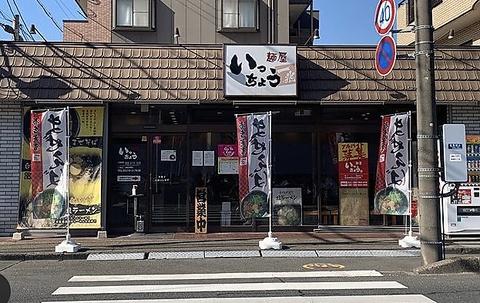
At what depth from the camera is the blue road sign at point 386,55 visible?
11406mm

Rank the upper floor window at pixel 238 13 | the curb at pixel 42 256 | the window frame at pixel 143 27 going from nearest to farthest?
1. the curb at pixel 42 256
2. the window frame at pixel 143 27
3. the upper floor window at pixel 238 13

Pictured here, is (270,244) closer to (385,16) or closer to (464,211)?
(464,211)

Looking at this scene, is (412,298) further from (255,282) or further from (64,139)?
(64,139)

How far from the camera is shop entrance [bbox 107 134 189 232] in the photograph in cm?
1375

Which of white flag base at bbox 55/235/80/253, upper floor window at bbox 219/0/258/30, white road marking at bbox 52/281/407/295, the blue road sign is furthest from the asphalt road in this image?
upper floor window at bbox 219/0/258/30

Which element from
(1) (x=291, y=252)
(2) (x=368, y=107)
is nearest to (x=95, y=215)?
(1) (x=291, y=252)

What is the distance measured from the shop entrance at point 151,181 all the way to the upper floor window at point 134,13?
6.66 meters

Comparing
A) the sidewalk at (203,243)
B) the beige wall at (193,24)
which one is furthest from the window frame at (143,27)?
the sidewalk at (203,243)

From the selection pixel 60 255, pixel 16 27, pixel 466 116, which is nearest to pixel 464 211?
pixel 466 116

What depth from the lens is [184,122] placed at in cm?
1380

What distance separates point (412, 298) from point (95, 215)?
8.26 m

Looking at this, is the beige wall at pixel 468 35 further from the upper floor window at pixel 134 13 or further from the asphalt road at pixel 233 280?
the upper floor window at pixel 134 13

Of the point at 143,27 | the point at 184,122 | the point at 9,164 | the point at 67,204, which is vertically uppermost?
the point at 143,27

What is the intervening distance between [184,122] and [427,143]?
6.38 m
